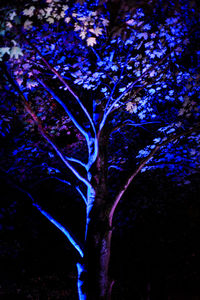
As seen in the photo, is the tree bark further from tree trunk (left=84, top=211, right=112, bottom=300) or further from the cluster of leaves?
the cluster of leaves

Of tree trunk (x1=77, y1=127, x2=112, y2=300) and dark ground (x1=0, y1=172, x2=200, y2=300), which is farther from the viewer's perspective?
dark ground (x1=0, y1=172, x2=200, y2=300)

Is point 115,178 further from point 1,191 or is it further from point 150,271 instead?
point 1,191

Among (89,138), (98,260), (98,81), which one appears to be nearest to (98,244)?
(98,260)

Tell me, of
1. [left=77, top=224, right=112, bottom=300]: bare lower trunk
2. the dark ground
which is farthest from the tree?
the dark ground

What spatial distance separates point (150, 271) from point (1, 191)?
801cm

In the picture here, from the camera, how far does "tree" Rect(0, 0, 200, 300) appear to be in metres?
4.01

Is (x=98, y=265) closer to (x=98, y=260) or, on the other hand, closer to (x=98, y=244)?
(x=98, y=260)

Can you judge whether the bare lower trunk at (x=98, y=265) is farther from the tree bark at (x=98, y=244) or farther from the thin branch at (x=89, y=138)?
the thin branch at (x=89, y=138)

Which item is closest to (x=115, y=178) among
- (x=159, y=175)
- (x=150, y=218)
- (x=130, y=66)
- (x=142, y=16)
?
(x=159, y=175)

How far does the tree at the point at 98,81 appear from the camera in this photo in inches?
158

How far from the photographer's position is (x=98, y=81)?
5.56 m

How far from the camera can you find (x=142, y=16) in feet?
17.4

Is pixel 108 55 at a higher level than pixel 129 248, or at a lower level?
higher

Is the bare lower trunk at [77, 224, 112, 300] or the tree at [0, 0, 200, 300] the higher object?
the tree at [0, 0, 200, 300]
